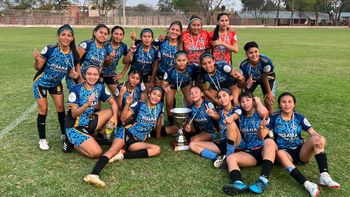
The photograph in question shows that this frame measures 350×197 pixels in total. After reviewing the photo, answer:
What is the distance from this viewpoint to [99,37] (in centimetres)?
527

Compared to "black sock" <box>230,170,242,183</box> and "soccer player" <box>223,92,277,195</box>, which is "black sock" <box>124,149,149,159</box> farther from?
"black sock" <box>230,170,242,183</box>

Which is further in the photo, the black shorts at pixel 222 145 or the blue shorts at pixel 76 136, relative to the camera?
the black shorts at pixel 222 145

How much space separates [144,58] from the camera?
5.71m

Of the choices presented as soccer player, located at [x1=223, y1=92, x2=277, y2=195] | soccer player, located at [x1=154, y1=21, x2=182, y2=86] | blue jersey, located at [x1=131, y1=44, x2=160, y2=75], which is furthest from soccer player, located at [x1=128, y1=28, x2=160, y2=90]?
soccer player, located at [x1=223, y1=92, x2=277, y2=195]

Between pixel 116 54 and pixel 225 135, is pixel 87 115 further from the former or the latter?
pixel 225 135

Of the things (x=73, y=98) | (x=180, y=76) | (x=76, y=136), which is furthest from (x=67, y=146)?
(x=180, y=76)

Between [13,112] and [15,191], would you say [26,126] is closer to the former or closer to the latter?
[13,112]

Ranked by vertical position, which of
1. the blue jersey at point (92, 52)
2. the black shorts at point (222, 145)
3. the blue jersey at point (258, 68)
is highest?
the blue jersey at point (92, 52)

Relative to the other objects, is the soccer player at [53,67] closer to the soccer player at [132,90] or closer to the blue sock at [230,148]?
the soccer player at [132,90]

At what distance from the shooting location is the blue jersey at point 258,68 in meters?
5.25

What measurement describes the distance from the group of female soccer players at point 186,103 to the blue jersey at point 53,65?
13mm

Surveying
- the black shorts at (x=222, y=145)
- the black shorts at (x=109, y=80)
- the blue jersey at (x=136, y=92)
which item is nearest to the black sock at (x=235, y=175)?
the black shorts at (x=222, y=145)

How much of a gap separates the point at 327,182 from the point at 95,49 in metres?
3.63

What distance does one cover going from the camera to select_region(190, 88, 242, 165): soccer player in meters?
4.30
